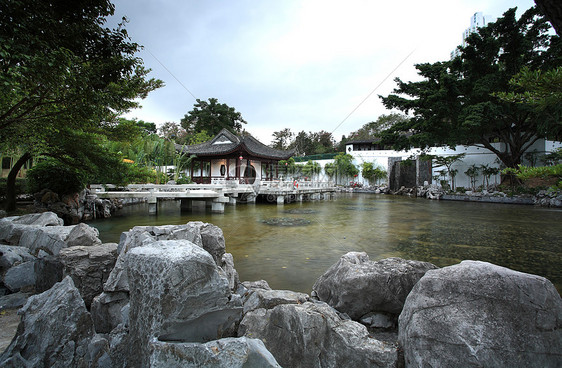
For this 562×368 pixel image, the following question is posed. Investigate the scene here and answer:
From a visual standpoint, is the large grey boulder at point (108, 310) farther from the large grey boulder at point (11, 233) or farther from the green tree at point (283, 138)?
the green tree at point (283, 138)

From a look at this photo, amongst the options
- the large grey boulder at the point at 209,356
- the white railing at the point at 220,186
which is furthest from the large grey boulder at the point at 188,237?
the white railing at the point at 220,186

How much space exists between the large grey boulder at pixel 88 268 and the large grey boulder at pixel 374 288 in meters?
2.50

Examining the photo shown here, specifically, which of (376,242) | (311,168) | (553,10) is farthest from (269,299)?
(311,168)

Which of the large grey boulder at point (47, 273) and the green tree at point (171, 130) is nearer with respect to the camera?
the large grey boulder at point (47, 273)

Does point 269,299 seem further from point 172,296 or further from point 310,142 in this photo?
point 310,142

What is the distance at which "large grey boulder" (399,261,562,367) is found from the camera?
67.2 inches

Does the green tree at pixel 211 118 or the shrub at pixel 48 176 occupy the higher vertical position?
the green tree at pixel 211 118

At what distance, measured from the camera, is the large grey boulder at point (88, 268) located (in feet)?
9.59

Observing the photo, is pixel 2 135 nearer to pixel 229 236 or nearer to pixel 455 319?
pixel 229 236

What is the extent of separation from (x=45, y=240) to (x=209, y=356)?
3.84 m

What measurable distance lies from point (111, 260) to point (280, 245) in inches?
174

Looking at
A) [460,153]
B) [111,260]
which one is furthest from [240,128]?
[111,260]

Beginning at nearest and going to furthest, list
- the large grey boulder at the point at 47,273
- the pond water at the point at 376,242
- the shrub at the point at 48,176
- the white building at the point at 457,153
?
the large grey boulder at the point at 47,273 < the pond water at the point at 376,242 < the shrub at the point at 48,176 < the white building at the point at 457,153

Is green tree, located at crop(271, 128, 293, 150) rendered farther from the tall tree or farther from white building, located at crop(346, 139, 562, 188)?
the tall tree
